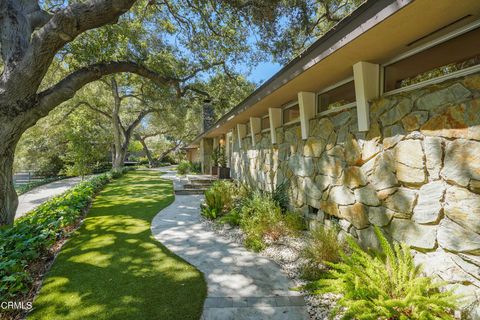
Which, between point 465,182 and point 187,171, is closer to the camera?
point 465,182

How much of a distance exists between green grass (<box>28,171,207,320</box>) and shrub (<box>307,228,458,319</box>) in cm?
160

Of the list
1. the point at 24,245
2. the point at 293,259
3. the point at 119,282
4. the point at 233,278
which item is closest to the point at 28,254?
the point at 24,245

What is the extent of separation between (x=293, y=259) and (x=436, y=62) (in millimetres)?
3108

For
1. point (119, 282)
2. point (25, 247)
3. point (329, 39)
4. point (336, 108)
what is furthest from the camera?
point (336, 108)

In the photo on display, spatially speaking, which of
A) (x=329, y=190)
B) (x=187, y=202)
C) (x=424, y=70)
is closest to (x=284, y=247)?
(x=329, y=190)

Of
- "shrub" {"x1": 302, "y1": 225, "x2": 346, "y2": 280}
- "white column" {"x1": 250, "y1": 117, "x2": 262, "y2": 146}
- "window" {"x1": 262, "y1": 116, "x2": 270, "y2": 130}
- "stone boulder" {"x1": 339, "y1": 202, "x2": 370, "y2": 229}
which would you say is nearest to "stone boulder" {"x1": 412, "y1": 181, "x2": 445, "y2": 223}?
"stone boulder" {"x1": 339, "y1": 202, "x2": 370, "y2": 229}

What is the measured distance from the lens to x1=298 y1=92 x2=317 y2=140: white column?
4.40 metres

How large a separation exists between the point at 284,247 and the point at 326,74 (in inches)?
114

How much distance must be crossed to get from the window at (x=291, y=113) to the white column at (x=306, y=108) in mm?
631

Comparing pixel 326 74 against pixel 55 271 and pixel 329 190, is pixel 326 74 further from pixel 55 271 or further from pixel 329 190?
pixel 55 271

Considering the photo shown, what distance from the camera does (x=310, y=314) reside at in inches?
98.6

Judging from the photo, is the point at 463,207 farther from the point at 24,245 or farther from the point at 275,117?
the point at 24,245

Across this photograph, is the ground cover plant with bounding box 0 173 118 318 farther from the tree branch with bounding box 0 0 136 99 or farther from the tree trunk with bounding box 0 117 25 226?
the tree branch with bounding box 0 0 136 99

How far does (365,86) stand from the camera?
120 inches
